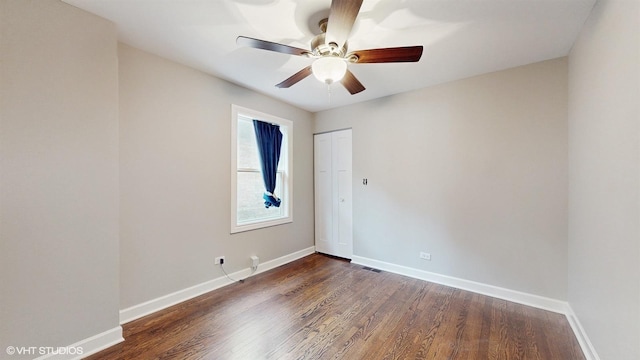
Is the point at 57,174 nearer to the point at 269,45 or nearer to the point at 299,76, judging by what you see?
the point at 269,45

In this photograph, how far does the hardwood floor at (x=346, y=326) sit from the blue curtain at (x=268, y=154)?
1.23 metres

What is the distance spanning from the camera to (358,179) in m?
3.86

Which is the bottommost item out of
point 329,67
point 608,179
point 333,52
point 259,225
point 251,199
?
point 259,225

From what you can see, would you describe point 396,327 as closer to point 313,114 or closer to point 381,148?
point 381,148

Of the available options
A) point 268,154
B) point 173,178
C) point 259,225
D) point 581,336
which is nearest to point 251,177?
point 268,154

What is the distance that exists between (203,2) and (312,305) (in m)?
2.81

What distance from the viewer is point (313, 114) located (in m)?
4.43

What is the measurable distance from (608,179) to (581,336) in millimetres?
1360

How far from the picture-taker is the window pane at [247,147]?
11.1 feet

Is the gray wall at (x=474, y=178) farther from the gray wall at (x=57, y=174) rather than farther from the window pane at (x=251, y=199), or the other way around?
the gray wall at (x=57, y=174)

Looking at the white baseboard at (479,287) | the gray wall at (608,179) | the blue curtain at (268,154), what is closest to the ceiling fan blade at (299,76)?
the blue curtain at (268,154)

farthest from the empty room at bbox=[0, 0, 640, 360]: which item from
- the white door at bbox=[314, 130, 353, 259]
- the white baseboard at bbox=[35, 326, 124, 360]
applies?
the white door at bbox=[314, 130, 353, 259]

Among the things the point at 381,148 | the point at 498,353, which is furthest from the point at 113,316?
the point at 381,148

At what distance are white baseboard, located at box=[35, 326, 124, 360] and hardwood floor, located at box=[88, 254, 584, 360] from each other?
0.07 metres
